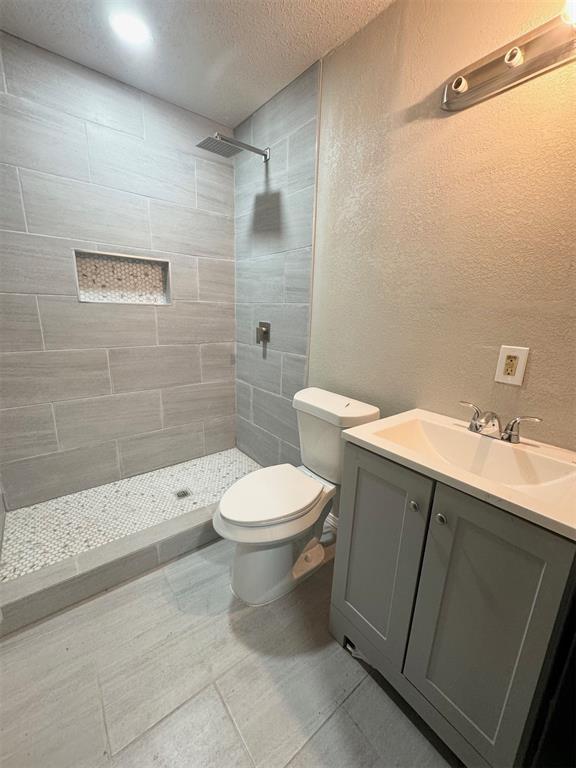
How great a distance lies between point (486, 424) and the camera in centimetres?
105

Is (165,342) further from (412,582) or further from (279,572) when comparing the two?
(412,582)

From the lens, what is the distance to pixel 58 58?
148 centimetres

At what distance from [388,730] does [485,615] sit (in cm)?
59

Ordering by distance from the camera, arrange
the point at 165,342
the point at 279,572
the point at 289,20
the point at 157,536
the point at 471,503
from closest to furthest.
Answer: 1. the point at 471,503
2. the point at 289,20
3. the point at 279,572
4. the point at 157,536
5. the point at 165,342

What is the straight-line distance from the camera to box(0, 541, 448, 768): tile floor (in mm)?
912

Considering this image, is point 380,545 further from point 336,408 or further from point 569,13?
point 569,13

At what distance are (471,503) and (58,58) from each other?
246 cm

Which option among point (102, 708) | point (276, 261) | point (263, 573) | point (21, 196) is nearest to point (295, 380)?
point (276, 261)

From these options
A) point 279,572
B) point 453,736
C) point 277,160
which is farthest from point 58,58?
point 453,736

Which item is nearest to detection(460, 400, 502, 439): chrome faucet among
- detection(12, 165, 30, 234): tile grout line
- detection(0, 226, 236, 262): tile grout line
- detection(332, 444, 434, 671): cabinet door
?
detection(332, 444, 434, 671): cabinet door

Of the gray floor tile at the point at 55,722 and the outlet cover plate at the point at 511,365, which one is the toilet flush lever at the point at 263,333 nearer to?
the outlet cover plate at the point at 511,365

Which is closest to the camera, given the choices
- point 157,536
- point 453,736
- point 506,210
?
point 453,736

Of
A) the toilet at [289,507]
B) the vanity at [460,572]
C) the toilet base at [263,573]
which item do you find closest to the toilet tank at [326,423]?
the toilet at [289,507]

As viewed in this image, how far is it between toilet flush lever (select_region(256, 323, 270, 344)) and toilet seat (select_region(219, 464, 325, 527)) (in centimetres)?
88
